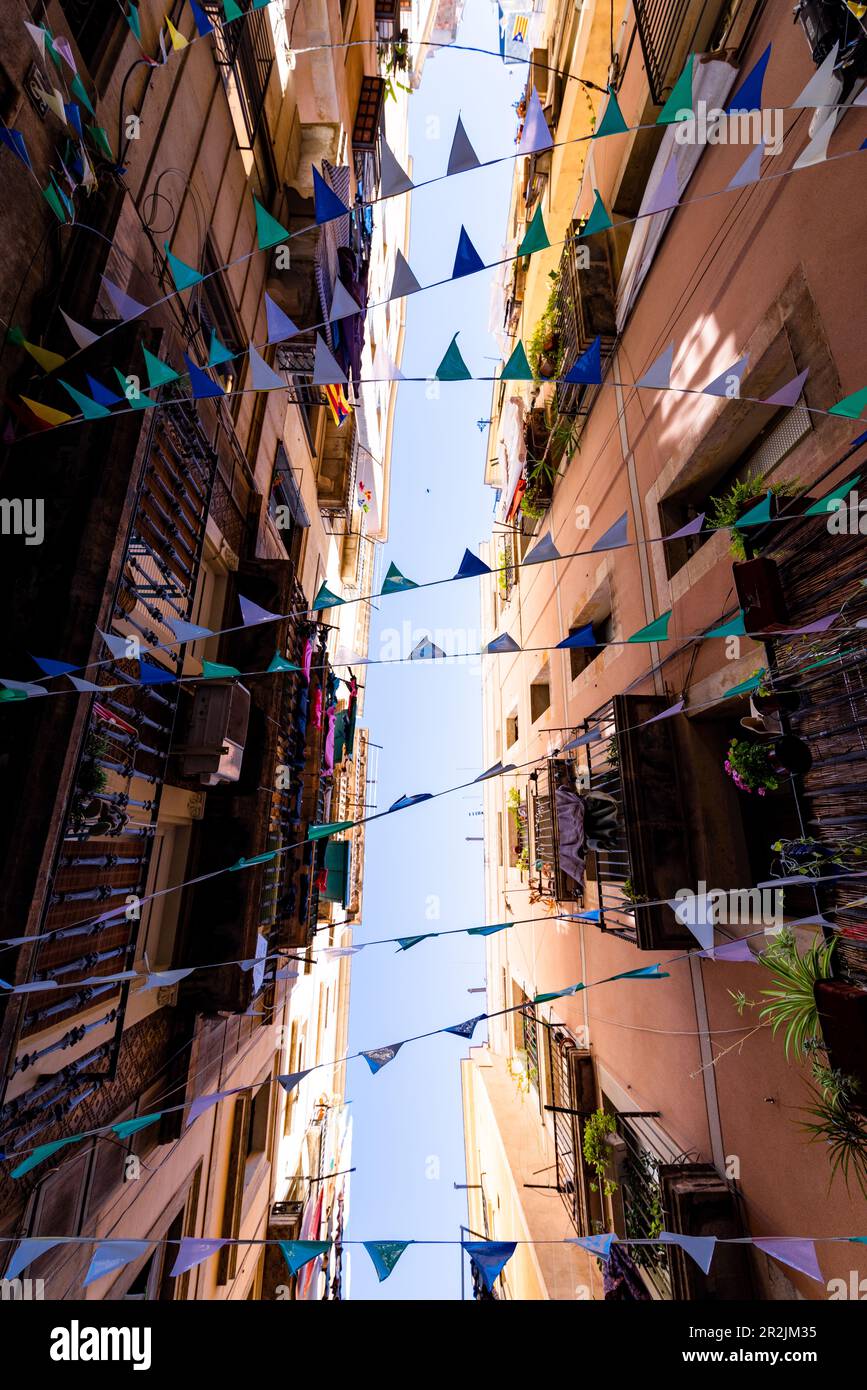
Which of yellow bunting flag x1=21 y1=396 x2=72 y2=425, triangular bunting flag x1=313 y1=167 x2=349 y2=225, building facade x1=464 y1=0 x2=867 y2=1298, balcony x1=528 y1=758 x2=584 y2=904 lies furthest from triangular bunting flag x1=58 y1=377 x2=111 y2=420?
balcony x1=528 y1=758 x2=584 y2=904

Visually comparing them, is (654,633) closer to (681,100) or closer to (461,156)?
(461,156)

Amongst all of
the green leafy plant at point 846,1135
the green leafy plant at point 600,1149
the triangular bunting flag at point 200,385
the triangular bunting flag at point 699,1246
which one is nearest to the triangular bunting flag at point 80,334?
the triangular bunting flag at point 200,385

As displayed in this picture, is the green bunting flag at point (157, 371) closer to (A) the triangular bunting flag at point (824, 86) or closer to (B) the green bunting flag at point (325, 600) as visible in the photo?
(B) the green bunting flag at point (325, 600)

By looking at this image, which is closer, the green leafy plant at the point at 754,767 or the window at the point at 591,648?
the green leafy plant at the point at 754,767

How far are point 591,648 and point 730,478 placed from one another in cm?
440

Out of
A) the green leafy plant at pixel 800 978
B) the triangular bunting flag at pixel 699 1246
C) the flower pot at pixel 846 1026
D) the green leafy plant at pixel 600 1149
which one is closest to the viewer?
the flower pot at pixel 846 1026

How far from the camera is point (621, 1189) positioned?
23.6 feet

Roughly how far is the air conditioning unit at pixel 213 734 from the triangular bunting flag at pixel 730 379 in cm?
566

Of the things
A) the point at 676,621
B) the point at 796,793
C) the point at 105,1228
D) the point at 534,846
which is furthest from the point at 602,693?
the point at 105,1228

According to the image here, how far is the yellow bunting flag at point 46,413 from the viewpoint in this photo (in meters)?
4.22

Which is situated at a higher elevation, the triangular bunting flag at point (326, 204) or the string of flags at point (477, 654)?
the triangular bunting flag at point (326, 204)

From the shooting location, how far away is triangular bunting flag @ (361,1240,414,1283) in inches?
172

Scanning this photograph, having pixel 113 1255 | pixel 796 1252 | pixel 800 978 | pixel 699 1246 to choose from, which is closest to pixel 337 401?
pixel 800 978
